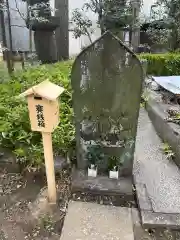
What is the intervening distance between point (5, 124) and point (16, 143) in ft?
1.31

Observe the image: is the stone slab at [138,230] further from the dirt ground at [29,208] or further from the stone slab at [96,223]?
the dirt ground at [29,208]

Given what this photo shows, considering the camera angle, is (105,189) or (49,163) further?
(105,189)

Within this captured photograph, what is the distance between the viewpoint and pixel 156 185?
2930 millimetres

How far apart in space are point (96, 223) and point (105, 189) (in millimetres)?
389

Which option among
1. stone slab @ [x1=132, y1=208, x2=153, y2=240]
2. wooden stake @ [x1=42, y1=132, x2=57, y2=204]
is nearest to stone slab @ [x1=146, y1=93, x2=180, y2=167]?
stone slab @ [x1=132, y1=208, x2=153, y2=240]

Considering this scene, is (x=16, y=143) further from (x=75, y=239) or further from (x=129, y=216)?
(x=129, y=216)

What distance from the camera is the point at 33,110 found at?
2.23m

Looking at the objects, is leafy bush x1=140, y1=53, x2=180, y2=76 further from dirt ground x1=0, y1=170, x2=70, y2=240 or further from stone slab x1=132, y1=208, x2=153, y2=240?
stone slab x1=132, y1=208, x2=153, y2=240

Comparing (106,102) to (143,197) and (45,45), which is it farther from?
(45,45)

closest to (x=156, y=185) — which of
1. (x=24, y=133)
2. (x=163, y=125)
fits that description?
(x=163, y=125)

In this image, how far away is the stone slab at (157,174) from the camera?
2623 mm

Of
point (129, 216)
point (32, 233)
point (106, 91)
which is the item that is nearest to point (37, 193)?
point (32, 233)

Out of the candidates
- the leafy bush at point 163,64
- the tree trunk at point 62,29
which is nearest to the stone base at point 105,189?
the leafy bush at point 163,64

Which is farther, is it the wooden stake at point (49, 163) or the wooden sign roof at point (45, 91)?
the wooden stake at point (49, 163)
